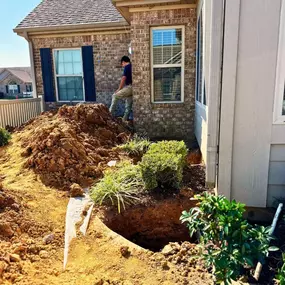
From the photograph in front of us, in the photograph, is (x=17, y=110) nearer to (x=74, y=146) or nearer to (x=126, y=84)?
(x=126, y=84)

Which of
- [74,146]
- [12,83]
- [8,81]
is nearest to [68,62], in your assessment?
[74,146]

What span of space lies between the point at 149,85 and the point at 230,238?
5865 millimetres

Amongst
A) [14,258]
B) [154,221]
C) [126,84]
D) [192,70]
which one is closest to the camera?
[14,258]

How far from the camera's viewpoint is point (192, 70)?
7.12 meters

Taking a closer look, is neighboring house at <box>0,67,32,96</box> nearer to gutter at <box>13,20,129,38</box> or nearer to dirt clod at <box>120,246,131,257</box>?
gutter at <box>13,20,129,38</box>

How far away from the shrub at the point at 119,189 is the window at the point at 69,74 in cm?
592

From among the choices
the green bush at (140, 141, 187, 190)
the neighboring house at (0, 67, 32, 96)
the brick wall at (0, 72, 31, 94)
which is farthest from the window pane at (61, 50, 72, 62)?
the brick wall at (0, 72, 31, 94)

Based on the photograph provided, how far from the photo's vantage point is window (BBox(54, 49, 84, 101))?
9219mm

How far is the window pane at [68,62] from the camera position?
30.1 feet

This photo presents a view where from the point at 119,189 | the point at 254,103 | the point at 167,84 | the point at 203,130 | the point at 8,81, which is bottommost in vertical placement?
the point at 119,189

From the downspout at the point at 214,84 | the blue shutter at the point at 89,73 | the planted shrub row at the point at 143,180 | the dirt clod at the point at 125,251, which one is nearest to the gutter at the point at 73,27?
the blue shutter at the point at 89,73

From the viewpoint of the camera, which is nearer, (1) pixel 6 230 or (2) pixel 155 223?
(1) pixel 6 230

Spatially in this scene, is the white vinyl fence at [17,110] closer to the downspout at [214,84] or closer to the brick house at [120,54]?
the brick house at [120,54]

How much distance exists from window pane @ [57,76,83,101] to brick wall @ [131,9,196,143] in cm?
284
